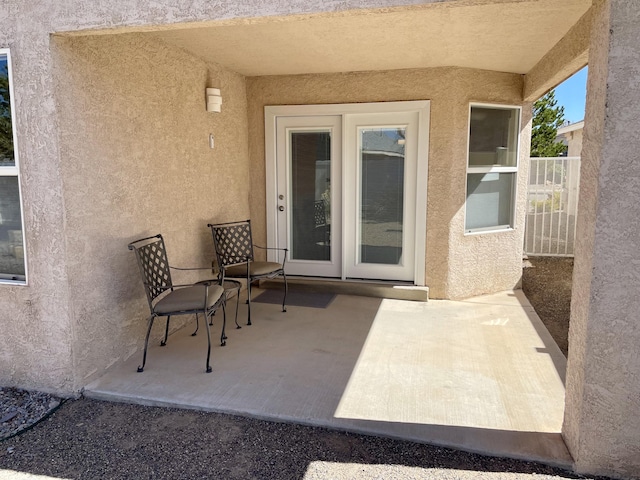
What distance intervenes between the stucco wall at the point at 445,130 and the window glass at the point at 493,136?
15cm

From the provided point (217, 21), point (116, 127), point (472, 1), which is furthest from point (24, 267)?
point (472, 1)

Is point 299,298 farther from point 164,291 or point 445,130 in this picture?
point 445,130

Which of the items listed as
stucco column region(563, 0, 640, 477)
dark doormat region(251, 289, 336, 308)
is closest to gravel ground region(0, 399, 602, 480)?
stucco column region(563, 0, 640, 477)

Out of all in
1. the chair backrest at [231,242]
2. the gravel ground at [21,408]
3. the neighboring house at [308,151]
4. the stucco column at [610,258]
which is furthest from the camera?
the chair backrest at [231,242]

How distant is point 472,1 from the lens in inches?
97.7

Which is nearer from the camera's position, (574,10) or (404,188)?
(574,10)

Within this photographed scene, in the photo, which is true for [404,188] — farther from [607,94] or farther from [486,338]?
[607,94]

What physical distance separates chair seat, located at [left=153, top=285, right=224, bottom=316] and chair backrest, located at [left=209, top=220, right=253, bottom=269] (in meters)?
1.11

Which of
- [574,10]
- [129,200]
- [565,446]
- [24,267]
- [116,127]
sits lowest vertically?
[565,446]

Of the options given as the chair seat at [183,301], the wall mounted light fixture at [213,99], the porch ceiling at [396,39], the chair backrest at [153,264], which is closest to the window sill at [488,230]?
the porch ceiling at [396,39]

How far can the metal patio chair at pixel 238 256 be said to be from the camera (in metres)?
5.10

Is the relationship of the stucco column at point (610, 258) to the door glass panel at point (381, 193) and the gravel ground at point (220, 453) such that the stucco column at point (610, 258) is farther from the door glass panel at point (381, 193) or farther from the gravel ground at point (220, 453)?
the door glass panel at point (381, 193)

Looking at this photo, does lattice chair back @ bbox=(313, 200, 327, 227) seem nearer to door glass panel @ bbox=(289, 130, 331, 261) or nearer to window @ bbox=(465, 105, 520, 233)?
door glass panel @ bbox=(289, 130, 331, 261)

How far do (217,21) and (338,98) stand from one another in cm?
326
